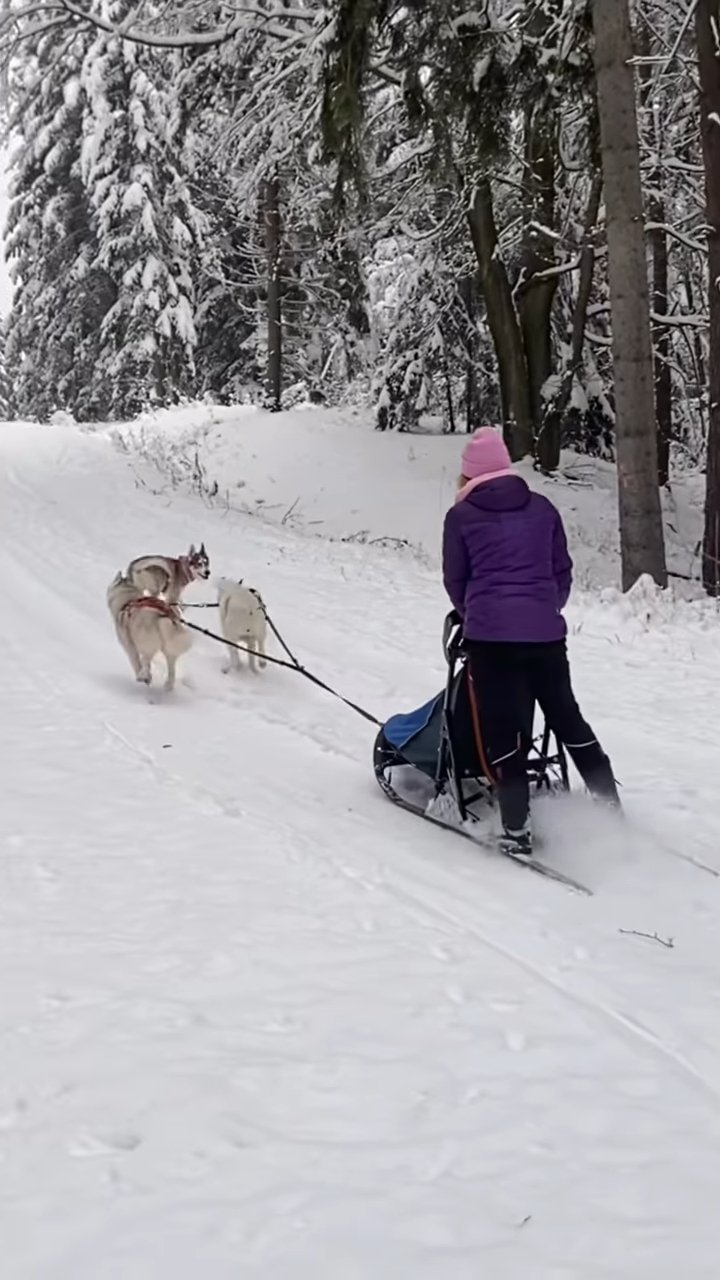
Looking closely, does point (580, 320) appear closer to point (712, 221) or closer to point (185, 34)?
point (712, 221)

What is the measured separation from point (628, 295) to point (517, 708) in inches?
245

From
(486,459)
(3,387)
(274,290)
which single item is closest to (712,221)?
(486,459)

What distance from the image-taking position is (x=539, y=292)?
55.0 ft

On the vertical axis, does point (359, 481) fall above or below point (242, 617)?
above

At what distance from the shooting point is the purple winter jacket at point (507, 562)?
193 inches

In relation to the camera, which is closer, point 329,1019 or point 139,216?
point 329,1019

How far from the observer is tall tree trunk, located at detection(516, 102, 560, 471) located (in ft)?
50.3

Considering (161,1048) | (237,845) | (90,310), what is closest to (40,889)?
(237,845)

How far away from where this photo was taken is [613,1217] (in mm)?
2475

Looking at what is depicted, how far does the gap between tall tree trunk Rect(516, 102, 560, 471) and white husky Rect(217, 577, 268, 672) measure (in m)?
8.71

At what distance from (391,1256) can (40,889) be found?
232cm

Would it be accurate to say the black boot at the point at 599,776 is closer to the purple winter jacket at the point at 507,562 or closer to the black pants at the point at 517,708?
the black pants at the point at 517,708

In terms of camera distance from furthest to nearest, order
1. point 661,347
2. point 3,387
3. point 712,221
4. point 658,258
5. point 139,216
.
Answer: point 3,387, point 139,216, point 661,347, point 658,258, point 712,221

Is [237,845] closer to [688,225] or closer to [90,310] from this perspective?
[688,225]
